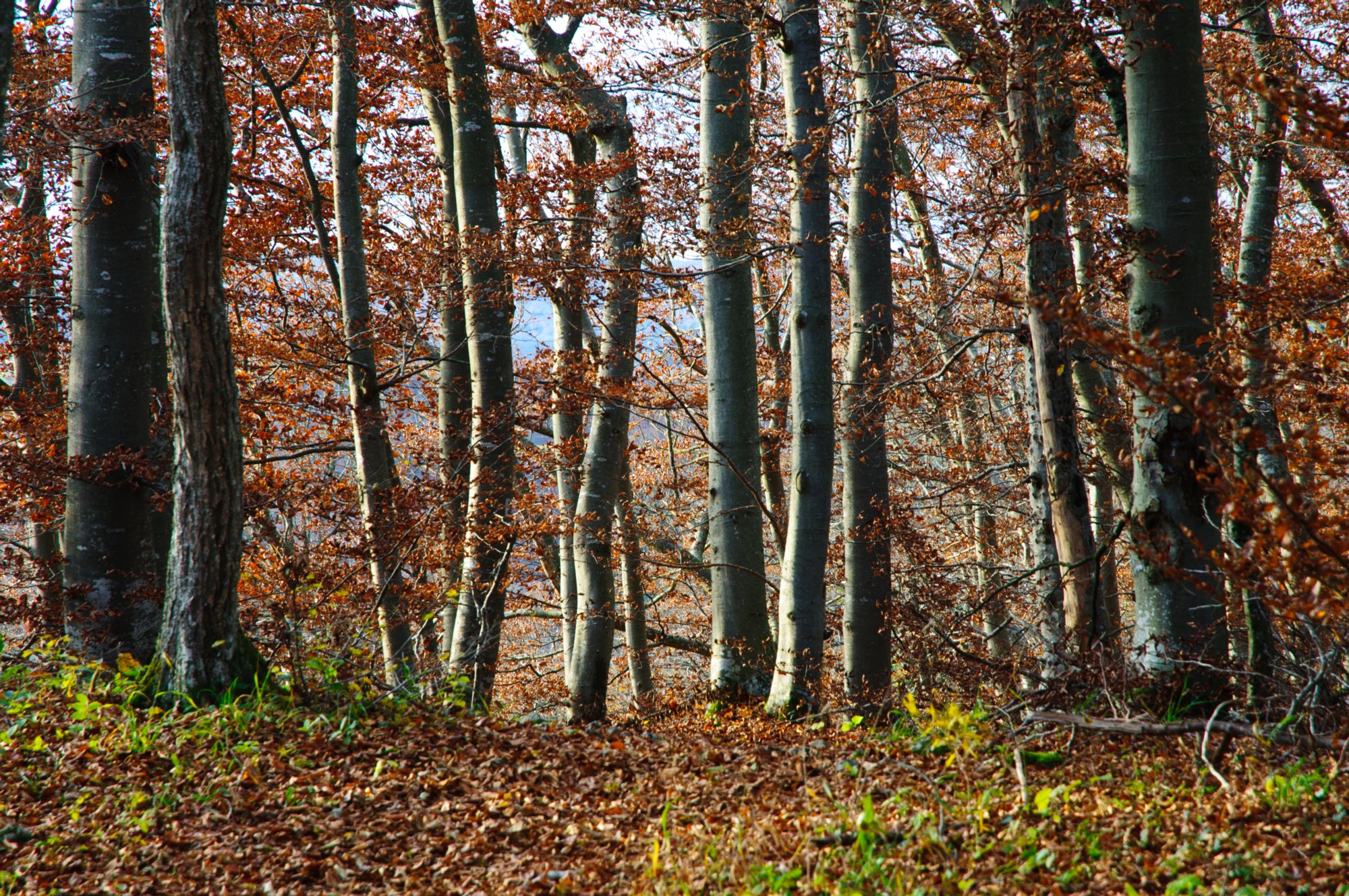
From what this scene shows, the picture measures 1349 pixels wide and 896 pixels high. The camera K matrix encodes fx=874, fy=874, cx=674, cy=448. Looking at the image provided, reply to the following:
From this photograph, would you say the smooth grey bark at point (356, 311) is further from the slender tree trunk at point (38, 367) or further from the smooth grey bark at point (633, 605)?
the smooth grey bark at point (633, 605)

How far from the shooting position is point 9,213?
9.52 metres

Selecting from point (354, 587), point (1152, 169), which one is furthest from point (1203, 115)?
point (354, 587)

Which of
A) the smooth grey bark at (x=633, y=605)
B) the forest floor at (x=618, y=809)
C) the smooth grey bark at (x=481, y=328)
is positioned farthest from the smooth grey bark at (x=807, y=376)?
the smooth grey bark at (x=633, y=605)

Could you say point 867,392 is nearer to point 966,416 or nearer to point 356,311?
point 356,311

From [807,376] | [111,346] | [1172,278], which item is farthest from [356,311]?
[1172,278]

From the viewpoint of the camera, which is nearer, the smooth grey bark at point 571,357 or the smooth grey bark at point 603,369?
the smooth grey bark at point 571,357

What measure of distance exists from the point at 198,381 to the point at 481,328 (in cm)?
348

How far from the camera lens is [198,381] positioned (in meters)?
4.64

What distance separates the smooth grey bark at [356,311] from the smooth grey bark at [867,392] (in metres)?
3.84

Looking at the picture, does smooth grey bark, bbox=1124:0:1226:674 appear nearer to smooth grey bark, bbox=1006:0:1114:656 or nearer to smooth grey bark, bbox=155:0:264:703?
smooth grey bark, bbox=1006:0:1114:656

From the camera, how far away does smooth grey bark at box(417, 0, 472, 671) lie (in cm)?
755

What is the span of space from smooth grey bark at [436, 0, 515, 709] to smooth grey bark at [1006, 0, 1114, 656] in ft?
14.5

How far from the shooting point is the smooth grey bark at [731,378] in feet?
24.2

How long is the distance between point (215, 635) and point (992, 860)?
157 inches
